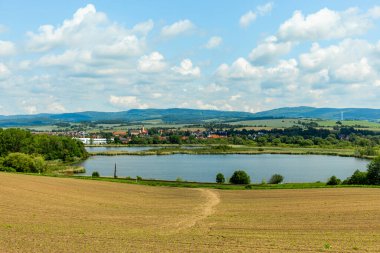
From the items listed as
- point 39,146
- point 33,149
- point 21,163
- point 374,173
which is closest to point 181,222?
point 374,173

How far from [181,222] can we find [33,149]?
3659 inches

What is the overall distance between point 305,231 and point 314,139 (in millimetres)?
182438

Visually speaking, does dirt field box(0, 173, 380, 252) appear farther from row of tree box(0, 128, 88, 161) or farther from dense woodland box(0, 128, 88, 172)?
row of tree box(0, 128, 88, 161)

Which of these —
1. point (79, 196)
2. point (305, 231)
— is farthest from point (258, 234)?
point (79, 196)

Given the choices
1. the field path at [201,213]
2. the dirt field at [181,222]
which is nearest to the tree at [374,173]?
the dirt field at [181,222]

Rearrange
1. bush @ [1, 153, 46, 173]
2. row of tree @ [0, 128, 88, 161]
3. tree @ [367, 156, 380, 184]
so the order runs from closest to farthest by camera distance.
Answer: tree @ [367, 156, 380, 184] < bush @ [1, 153, 46, 173] < row of tree @ [0, 128, 88, 161]

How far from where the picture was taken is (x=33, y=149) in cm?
11106

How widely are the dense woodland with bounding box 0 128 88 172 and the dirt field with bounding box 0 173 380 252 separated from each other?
36.1m

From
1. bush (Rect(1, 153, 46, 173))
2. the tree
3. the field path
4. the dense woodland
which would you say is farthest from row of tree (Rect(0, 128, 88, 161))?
the tree

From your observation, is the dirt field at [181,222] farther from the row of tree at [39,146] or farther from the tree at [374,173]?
the row of tree at [39,146]

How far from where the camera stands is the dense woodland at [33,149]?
76.8 metres

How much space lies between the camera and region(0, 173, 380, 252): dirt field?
18781 mm

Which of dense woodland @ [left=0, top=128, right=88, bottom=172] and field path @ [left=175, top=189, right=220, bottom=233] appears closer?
field path @ [left=175, top=189, right=220, bottom=233]

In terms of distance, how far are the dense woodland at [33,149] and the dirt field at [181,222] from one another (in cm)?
3614
